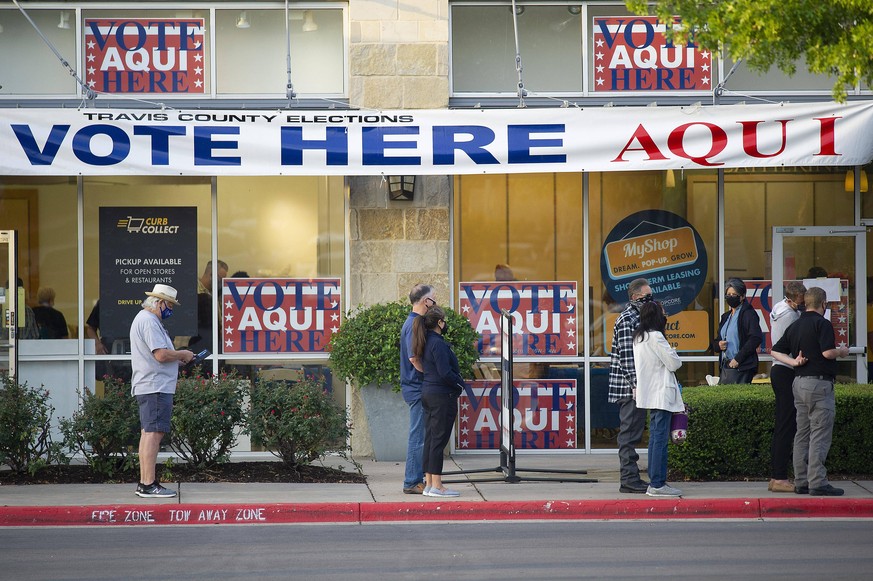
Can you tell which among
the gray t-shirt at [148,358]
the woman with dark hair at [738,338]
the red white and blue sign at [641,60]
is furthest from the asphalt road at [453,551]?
the red white and blue sign at [641,60]

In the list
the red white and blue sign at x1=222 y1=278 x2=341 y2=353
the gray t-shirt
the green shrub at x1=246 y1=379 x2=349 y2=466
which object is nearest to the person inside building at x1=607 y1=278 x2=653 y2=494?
the green shrub at x1=246 y1=379 x2=349 y2=466

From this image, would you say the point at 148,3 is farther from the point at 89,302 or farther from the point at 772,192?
the point at 772,192

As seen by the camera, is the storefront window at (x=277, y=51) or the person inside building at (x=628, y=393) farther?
the storefront window at (x=277, y=51)

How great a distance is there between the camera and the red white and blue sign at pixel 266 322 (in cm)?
1253

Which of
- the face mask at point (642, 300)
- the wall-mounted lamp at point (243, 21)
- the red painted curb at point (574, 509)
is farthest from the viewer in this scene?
the wall-mounted lamp at point (243, 21)

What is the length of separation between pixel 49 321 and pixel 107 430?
2.55 meters

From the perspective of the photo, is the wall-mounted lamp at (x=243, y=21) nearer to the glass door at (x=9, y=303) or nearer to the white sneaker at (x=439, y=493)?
the glass door at (x=9, y=303)

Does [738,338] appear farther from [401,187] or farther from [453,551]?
[453,551]

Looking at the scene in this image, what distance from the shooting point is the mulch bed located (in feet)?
35.1

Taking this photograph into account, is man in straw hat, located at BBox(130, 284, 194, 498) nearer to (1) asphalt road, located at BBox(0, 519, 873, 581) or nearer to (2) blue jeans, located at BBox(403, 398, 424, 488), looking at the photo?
(1) asphalt road, located at BBox(0, 519, 873, 581)

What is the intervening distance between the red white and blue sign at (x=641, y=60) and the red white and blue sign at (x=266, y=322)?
170 inches

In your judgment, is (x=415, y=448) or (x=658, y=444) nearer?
(x=658, y=444)

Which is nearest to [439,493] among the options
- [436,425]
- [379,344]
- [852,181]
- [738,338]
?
[436,425]

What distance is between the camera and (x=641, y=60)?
42.2 ft
